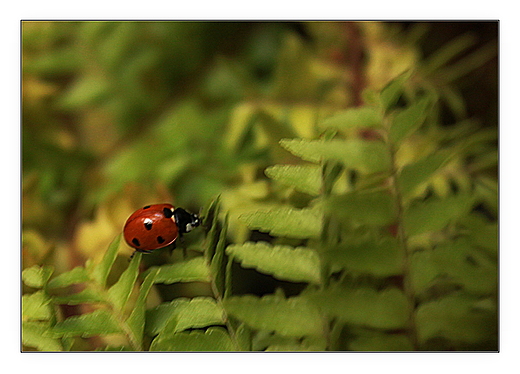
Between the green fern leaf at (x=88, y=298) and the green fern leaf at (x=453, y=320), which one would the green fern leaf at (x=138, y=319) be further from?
the green fern leaf at (x=453, y=320)

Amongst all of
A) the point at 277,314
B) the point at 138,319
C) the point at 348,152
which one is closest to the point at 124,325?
the point at 138,319

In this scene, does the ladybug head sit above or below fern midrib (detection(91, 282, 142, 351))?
above

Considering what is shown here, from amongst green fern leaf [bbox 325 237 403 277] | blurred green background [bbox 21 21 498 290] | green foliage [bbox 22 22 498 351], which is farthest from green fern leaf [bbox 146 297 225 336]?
blurred green background [bbox 21 21 498 290]

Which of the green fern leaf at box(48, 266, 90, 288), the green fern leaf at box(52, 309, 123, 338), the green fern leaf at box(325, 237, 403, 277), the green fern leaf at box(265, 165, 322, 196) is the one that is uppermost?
the green fern leaf at box(265, 165, 322, 196)

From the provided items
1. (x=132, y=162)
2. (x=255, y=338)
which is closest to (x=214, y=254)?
(x=255, y=338)

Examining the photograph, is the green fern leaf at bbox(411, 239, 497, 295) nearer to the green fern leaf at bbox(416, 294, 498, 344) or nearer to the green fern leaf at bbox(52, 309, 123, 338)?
the green fern leaf at bbox(416, 294, 498, 344)

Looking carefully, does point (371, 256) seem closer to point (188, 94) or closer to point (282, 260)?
point (282, 260)

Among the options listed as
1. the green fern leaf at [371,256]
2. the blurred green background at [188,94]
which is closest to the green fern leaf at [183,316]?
the green fern leaf at [371,256]
